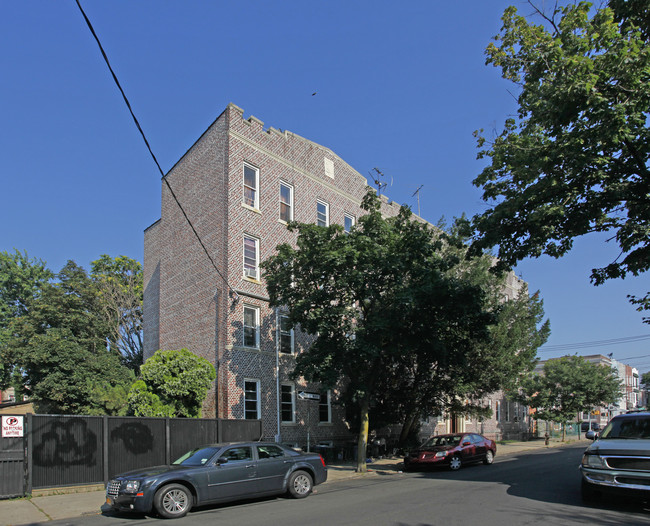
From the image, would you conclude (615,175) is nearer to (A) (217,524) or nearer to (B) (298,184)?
(A) (217,524)

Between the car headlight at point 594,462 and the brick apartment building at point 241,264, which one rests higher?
the brick apartment building at point 241,264

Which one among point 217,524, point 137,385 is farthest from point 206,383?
point 217,524

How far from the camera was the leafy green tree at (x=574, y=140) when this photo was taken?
1052cm

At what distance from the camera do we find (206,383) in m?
18.2

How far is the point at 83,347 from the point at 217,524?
957 inches

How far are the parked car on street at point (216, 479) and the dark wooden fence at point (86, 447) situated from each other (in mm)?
3783

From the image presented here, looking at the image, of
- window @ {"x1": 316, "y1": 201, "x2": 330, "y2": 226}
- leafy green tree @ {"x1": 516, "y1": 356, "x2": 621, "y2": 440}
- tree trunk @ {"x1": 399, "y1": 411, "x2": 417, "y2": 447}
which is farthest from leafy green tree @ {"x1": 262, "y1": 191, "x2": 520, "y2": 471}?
leafy green tree @ {"x1": 516, "y1": 356, "x2": 621, "y2": 440}

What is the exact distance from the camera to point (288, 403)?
2206cm

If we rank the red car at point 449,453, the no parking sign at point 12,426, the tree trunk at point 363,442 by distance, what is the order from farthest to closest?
1. the red car at point 449,453
2. the tree trunk at point 363,442
3. the no parking sign at point 12,426

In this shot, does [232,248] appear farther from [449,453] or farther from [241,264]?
[449,453]

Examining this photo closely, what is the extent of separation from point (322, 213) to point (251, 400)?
1003cm

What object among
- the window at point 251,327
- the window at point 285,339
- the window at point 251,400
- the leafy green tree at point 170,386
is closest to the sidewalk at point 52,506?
the leafy green tree at point 170,386

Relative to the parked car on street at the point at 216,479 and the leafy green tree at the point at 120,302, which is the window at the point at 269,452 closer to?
the parked car on street at the point at 216,479

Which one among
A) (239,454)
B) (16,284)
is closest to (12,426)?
(239,454)
